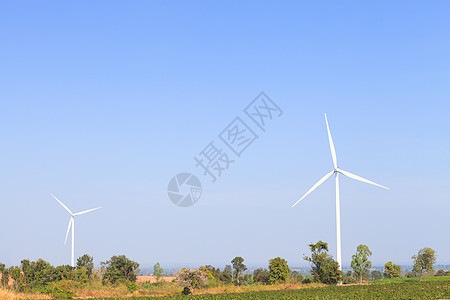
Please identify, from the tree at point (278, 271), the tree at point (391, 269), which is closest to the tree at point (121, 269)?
the tree at point (278, 271)

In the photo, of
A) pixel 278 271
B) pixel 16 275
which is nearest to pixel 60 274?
pixel 16 275

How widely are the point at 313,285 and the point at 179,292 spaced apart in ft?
64.4

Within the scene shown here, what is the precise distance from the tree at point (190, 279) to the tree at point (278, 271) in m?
13.7

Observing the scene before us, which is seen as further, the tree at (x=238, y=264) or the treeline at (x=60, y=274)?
the tree at (x=238, y=264)

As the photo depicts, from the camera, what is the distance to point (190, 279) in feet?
209

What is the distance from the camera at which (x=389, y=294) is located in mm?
53125

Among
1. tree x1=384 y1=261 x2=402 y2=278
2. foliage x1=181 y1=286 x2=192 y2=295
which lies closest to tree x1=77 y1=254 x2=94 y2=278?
foliage x1=181 y1=286 x2=192 y2=295

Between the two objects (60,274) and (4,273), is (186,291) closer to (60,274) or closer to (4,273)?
(60,274)

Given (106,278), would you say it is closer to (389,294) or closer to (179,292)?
(179,292)

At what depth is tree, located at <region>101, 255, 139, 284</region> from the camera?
7662 centimetres

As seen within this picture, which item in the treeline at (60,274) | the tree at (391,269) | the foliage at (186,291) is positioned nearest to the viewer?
the foliage at (186,291)

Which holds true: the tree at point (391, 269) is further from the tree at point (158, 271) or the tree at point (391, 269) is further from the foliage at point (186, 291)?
the foliage at point (186, 291)

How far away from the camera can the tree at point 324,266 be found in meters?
70.0

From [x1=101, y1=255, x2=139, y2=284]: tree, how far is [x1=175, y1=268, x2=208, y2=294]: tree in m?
16.3
